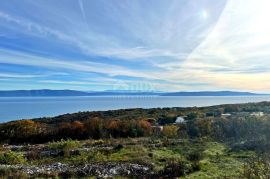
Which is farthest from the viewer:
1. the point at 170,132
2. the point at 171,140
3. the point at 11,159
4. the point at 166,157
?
the point at 170,132

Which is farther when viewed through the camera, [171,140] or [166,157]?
[171,140]

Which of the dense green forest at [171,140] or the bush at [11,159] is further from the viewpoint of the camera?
the dense green forest at [171,140]

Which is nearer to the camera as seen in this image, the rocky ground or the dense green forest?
the rocky ground

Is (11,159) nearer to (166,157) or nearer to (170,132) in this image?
(166,157)

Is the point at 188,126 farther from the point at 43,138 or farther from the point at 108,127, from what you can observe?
the point at 43,138

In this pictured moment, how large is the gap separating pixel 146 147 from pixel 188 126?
11.4 metres

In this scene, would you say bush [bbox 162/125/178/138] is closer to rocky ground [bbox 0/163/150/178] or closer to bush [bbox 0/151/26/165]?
rocky ground [bbox 0/163/150/178]

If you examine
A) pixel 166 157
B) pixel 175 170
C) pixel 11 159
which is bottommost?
pixel 166 157

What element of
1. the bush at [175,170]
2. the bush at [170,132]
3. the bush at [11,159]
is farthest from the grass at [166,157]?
the bush at [170,132]

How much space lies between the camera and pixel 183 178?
42.6ft

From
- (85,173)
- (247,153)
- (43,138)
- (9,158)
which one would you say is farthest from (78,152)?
(43,138)

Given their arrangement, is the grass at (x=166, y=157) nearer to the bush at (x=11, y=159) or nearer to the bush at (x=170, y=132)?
the bush at (x=11, y=159)

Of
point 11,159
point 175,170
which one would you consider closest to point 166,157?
point 175,170

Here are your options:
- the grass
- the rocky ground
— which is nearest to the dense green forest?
the grass
